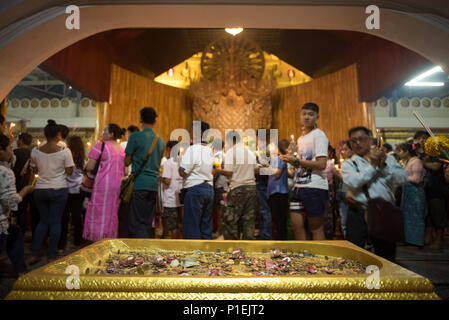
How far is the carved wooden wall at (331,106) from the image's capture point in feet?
17.3

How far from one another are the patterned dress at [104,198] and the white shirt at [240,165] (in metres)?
1.09

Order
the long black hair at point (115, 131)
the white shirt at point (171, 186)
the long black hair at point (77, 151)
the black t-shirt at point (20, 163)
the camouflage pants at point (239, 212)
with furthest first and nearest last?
1. the white shirt at point (171, 186)
2. the long black hair at point (77, 151)
3. the black t-shirt at point (20, 163)
4. the camouflage pants at point (239, 212)
5. the long black hair at point (115, 131)

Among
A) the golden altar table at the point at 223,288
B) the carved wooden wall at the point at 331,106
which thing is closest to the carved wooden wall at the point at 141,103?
the carved wooden wall at the point at 331,106

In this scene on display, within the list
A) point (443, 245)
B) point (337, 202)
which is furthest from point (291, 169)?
point (443, 245)

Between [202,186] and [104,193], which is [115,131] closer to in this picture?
[104,193]

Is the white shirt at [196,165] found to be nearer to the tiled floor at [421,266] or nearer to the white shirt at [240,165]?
the white shirt at [240,165]

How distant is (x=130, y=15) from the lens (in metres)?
2.15

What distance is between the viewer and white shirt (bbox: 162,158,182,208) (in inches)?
133

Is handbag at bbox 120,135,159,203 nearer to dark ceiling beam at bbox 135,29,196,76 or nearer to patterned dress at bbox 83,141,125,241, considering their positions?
patterned dress at bbox 83,141,125,241

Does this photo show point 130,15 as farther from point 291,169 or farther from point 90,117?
point 90,117

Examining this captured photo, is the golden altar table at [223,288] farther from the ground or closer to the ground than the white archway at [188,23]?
closer to the ground

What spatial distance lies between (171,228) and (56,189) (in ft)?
4.59

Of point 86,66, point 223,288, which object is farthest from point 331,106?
point 223,288

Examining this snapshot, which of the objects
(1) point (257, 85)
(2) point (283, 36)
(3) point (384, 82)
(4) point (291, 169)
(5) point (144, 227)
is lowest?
(5) point (144, 227)
